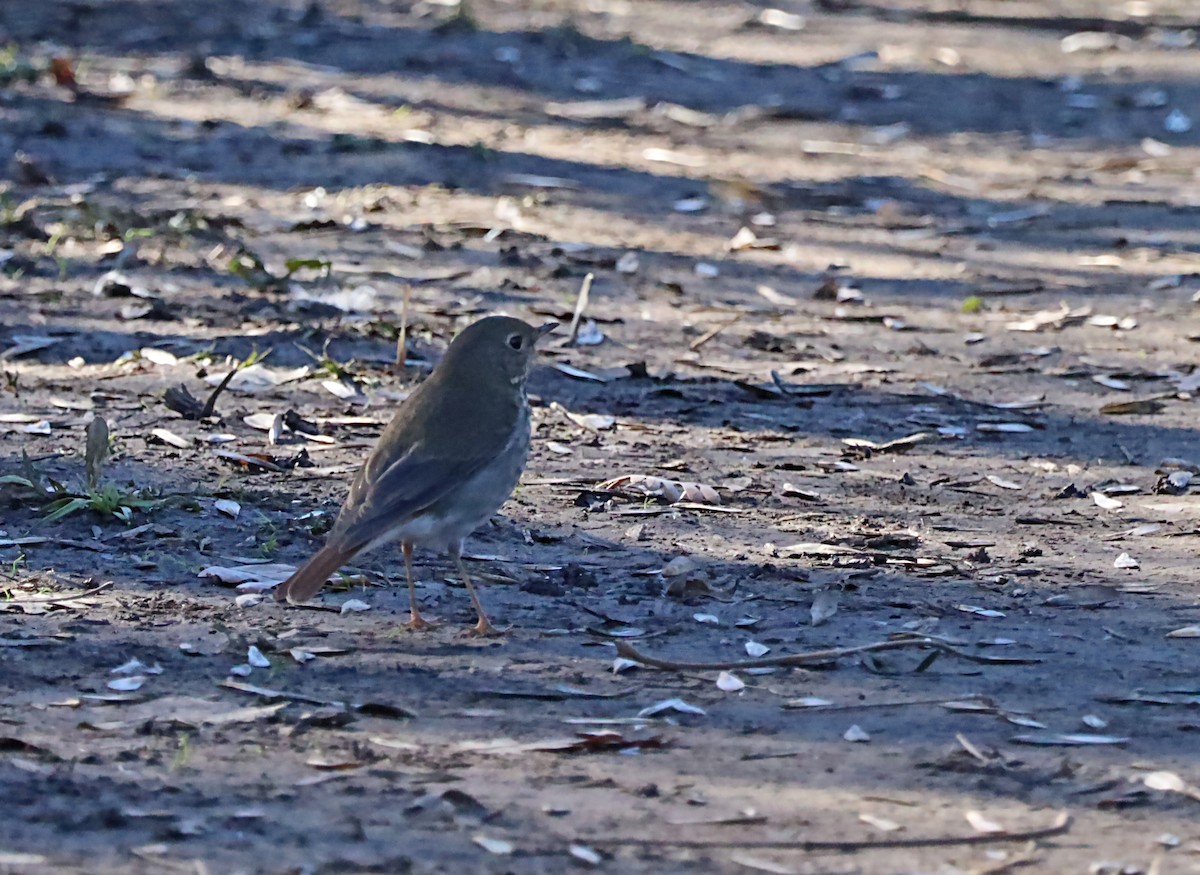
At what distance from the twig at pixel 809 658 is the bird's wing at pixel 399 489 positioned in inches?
26.7

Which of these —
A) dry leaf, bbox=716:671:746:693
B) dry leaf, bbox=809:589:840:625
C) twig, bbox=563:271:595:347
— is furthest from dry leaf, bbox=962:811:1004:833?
twig, bbox=563:271:595:347

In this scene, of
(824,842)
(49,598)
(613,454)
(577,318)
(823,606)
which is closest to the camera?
(824,842)

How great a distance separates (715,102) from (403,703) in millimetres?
10143

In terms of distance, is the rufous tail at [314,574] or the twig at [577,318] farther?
the twig at [577,318]

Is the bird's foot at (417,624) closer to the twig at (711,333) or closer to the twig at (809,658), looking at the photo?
the twig at (809,658)

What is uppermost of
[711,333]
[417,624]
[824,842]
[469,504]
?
[469,504]

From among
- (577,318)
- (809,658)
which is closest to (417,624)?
(809,658)

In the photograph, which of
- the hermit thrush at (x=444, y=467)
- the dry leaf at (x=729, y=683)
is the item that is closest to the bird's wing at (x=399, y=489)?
the hermit thrush at (x=444, y=467)

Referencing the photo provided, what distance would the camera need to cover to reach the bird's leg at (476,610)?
5.34m

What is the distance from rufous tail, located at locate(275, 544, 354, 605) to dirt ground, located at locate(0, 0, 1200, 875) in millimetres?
153

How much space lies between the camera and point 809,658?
511 cm

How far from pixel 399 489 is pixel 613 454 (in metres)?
1.94

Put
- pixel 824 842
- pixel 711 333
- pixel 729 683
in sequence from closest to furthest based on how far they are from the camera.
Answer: pixel 824 842 < pixel 729 683 < pixel 711 333

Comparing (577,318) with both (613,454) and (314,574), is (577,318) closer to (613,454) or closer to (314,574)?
(613,454)
